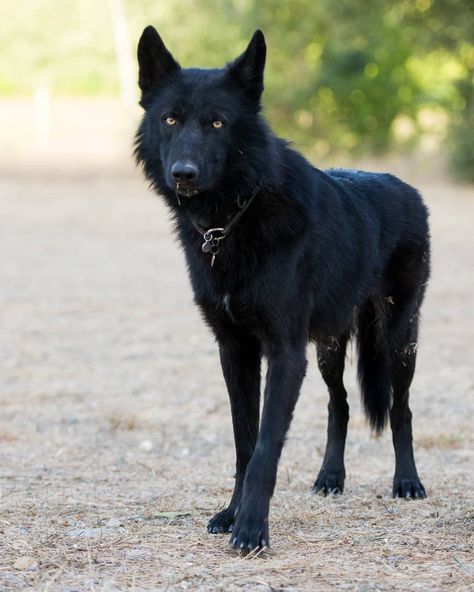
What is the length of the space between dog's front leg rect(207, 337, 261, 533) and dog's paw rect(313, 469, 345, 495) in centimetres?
92

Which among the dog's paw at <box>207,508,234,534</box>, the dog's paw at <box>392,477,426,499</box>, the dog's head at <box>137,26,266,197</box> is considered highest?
the dog's head at <box>137,26,266,197</box>

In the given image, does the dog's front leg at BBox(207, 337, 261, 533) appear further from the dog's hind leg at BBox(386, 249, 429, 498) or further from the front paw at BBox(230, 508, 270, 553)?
the dog's hind leg at BBox(386, 249, 429, 498)

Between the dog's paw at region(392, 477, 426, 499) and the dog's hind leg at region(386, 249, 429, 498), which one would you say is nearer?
the dog's paw at region(392, 477, 426, 499)

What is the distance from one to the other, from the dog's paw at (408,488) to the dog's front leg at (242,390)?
1109mm

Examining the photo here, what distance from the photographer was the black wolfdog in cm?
421

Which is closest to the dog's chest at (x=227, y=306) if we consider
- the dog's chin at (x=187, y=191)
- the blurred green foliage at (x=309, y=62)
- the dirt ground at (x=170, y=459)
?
the dog's chin at (x=187, y=191)

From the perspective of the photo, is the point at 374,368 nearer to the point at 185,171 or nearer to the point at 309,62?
the point at 185,171

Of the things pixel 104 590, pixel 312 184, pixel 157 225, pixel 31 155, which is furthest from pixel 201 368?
pixel 31 155

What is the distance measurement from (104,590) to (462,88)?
77.6 ft

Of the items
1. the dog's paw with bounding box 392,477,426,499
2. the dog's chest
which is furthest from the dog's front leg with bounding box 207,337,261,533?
the dog's paw with bounding box 392,477,426,499

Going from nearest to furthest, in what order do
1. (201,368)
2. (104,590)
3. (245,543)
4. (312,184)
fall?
(104,590) < (245,543) < (312,184) < (201,368)

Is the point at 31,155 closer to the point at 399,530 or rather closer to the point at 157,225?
the point at 157,225

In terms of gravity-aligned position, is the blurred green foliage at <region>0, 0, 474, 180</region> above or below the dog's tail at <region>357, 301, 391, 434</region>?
above

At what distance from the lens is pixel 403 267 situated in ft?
18.2
